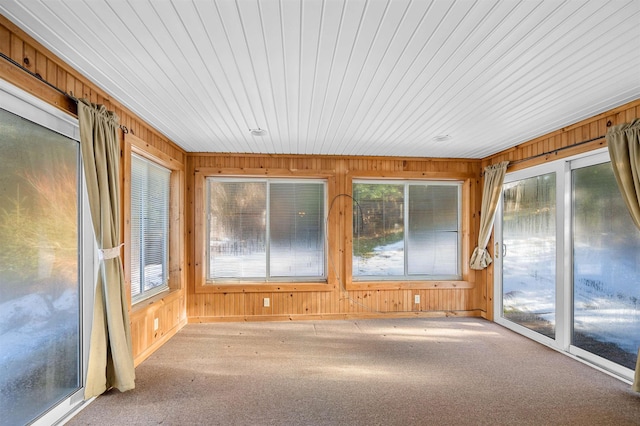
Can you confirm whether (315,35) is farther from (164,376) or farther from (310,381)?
(164,376)

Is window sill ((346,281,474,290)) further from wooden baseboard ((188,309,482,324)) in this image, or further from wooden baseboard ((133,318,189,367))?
wooden baseboard ((133,318,189,367))

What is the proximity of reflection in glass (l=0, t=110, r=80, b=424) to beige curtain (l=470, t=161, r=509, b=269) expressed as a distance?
4.81 meters

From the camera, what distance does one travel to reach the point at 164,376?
281 centimetres

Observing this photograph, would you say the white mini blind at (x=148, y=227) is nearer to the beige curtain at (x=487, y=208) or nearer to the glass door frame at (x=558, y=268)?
the beige curtain at (x=487, y=208)

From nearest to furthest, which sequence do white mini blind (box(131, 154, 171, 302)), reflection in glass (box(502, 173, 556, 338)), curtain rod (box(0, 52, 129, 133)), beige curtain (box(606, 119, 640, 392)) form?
curtain rod (box(0, 52, 129, 133))
beige curtain (box(606, 119, 640, 392))
white mini blind (box(131, 154, 171, 302))
reflection in glass (box(502, 173, 556, 338))

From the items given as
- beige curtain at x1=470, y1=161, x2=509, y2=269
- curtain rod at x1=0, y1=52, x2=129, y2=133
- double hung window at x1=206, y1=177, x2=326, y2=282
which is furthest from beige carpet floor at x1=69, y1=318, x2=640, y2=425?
curtain rod at x1=0, y1=52, x2=129, y2=133

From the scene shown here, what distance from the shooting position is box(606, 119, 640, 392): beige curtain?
2518 mm

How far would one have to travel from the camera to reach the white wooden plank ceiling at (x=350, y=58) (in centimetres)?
153

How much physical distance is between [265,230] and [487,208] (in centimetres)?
331

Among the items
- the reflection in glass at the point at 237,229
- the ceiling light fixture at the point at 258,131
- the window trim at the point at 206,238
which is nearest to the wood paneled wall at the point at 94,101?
the window trim at the point at 206,238

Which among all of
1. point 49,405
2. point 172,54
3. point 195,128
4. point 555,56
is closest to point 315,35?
point 172,54

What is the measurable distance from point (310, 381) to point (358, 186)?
2.92 metres

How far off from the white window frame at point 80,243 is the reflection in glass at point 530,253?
468cm

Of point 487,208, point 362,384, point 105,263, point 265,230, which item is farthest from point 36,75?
point 487,208
